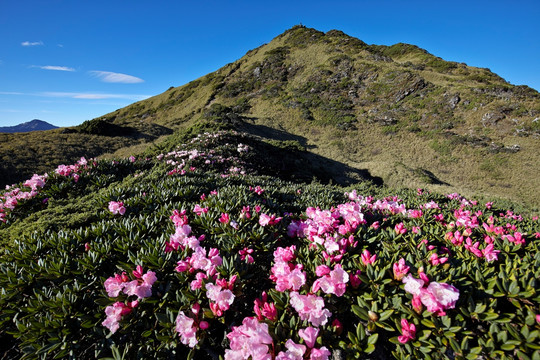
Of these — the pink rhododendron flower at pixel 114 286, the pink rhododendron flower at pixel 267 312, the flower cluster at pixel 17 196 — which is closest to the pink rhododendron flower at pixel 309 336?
the pink rhododendron flower at pixel 267 312

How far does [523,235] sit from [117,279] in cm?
A: 474

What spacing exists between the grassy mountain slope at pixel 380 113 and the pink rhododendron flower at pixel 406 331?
14.1 meters

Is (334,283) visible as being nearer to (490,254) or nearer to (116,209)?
(490,254)

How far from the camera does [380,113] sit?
3117cm

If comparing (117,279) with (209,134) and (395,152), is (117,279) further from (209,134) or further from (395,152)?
(395,152)

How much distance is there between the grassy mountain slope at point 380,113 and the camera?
757 inches

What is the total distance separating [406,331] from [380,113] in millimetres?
34361

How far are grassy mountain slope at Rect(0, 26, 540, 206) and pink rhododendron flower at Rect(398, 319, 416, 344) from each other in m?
14.1

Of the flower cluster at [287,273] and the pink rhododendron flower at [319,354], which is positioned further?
the flower cluster at [287,273]

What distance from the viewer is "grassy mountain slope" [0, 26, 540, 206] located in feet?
63.1

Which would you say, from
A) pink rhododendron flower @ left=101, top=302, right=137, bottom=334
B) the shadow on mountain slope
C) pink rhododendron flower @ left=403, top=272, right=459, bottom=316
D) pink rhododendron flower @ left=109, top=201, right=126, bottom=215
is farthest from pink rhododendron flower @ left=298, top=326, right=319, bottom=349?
the shadow on mountain slope

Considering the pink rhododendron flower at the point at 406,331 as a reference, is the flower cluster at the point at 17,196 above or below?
above

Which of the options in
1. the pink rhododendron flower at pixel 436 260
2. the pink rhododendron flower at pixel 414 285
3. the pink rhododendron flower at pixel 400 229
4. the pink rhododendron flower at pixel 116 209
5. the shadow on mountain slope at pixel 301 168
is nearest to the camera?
the pink rhododendron flower at pixel 414 285

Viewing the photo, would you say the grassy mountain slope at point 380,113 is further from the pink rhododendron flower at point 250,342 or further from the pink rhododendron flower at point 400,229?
the pink rhododendron flower at point 250,342
